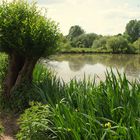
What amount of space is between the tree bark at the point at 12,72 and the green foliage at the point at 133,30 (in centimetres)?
7094

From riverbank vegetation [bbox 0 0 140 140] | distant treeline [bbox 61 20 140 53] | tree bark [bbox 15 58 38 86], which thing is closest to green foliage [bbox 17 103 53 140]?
riverbank vegetation [bbox 0 0 140 140]

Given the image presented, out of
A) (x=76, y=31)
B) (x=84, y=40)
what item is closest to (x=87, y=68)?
(x=84, y=40)

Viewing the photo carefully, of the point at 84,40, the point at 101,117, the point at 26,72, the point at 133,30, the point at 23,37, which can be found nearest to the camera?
the point at 101,117

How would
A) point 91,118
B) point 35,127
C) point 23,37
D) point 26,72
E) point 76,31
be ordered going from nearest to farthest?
point 91,118 < point 35,127 < point 23,37 < point 26,72 < point 76,31

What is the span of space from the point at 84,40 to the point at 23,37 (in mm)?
66562

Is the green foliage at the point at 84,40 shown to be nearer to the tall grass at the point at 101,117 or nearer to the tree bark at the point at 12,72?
the tree bark at the point at 12,72

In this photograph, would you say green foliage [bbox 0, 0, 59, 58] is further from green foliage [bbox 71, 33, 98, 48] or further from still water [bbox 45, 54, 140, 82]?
green foliage [bbox 71, 33, 98, 48]

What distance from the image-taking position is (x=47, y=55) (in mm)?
7062

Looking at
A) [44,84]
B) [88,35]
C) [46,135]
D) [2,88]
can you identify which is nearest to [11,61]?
[2,88]

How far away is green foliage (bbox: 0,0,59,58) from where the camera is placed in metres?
6.73

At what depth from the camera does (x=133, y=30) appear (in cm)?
7812

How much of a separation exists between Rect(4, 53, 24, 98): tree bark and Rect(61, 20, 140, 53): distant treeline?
3822cm

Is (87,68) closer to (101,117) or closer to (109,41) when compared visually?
(101,117)

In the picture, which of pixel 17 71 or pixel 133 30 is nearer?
pixel 17 71
